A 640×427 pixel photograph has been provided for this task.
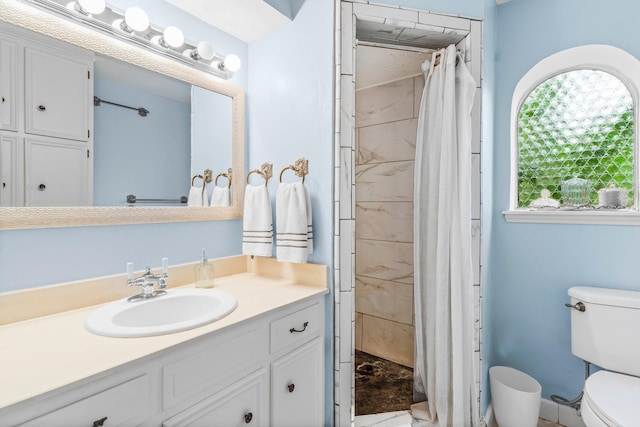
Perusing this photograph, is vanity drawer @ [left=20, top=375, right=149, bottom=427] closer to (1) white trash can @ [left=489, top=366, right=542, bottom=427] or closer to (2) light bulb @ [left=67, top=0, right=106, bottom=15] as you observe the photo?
(2) light bulb @ [left=67, top=0, right=106, bottom=15]

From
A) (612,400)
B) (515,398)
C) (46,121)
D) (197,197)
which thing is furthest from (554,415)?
(46,121)

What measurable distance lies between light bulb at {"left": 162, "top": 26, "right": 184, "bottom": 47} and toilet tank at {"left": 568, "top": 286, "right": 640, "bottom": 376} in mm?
2245

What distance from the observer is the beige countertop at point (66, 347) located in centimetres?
67

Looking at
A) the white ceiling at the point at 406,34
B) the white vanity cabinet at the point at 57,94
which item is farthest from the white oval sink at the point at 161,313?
the white ceiling at the point at 406,34

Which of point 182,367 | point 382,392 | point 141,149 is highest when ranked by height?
point 141,149

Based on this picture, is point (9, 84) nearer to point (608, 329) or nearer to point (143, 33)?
point (143, 33)

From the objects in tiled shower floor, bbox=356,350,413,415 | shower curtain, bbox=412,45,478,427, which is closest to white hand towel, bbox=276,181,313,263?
shower curtain, bbox=412,45,478,427

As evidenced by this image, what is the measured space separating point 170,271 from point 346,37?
1.34 m

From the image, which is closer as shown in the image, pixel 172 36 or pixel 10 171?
pixel 10 171

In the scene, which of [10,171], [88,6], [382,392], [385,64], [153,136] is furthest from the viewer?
[385,64]

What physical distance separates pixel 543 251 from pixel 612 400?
79 centimetres

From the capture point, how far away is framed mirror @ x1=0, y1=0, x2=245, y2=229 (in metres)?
1.08

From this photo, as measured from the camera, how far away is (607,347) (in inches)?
58.1

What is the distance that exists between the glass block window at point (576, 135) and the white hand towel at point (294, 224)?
139cm
